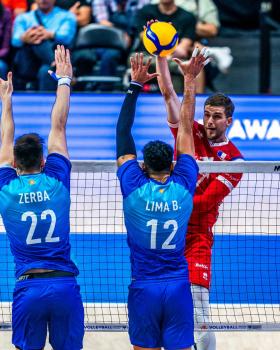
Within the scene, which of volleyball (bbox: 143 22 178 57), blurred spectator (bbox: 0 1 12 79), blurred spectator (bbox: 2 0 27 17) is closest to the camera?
volleyball (bbox: 143 22 178 57)

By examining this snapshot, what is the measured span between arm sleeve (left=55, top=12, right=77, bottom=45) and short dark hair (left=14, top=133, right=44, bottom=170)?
31.2 ft

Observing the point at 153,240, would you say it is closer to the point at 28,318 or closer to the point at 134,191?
the point at 134,191

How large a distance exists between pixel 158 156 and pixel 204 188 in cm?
136

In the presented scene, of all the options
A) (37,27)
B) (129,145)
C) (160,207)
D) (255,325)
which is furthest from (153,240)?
(37,27)

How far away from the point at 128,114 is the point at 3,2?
10.9m

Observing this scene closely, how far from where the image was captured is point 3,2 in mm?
17719

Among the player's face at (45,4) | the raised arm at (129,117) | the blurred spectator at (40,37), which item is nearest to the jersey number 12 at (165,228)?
the raised arm at (129,117)

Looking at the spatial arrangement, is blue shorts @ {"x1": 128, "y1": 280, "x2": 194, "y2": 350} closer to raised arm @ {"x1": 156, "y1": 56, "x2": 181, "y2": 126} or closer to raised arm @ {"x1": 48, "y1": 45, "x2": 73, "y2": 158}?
raised arm @ {"x1": 48, "y1": 45, "x2": 73, "y2": 158}

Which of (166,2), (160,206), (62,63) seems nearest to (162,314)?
(160,206)

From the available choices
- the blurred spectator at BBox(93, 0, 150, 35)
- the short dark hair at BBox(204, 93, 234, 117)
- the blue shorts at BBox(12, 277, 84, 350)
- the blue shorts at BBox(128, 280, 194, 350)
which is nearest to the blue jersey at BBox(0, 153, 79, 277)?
the blue shorts at BBox(12, 277, 84, 350)

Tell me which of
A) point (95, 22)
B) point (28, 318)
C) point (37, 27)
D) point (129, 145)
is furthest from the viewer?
point (95, 22)

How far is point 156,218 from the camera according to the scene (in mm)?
7074

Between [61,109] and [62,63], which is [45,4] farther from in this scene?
[61,109]

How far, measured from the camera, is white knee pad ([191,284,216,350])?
26.9ft
